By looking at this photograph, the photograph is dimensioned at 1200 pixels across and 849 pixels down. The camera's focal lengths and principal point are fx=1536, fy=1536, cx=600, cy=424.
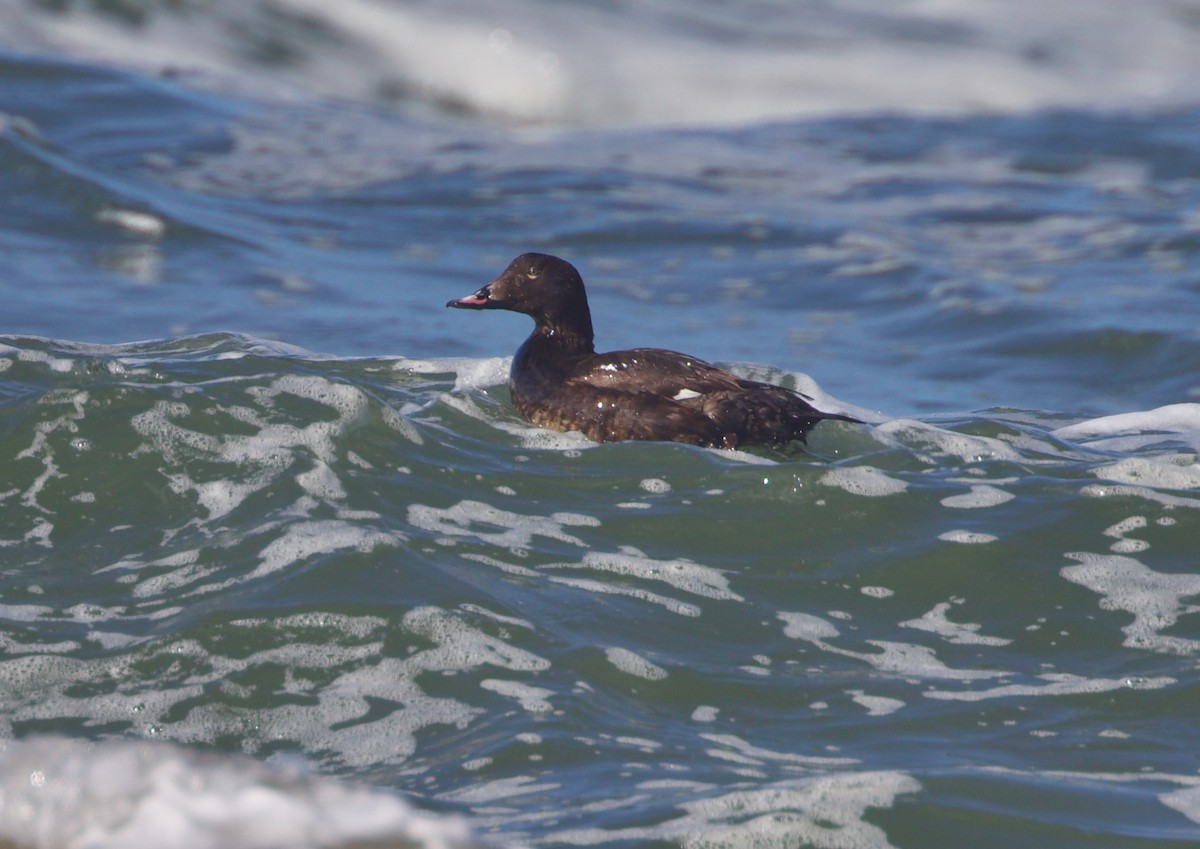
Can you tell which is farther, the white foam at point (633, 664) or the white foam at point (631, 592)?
the white foam at point (631, 592)

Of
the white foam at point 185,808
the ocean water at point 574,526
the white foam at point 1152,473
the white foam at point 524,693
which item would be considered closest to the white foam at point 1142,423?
the ocean water at point 574,526

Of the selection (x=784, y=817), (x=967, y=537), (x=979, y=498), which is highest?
(x=979, y=498)

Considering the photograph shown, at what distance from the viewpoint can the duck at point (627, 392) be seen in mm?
6039

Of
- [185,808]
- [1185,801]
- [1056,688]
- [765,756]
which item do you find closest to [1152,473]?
[1056,688]

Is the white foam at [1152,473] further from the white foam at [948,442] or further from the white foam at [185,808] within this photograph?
the white foam at [185,808]

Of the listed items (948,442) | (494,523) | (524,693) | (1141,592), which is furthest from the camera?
(948,442)

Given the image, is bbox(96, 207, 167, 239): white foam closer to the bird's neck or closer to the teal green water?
the teal green water

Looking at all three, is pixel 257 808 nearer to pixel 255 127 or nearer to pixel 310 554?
pixel 310 554

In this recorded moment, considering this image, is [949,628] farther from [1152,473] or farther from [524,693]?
[1152,473]

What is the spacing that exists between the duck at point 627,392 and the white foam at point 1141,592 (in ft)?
4.38

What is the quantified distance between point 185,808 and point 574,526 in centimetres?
255

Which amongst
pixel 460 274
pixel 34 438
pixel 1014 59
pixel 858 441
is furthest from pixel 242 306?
pixel 1014 59

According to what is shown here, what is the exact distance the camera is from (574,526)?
17.2 feet

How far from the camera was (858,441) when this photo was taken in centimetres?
646
